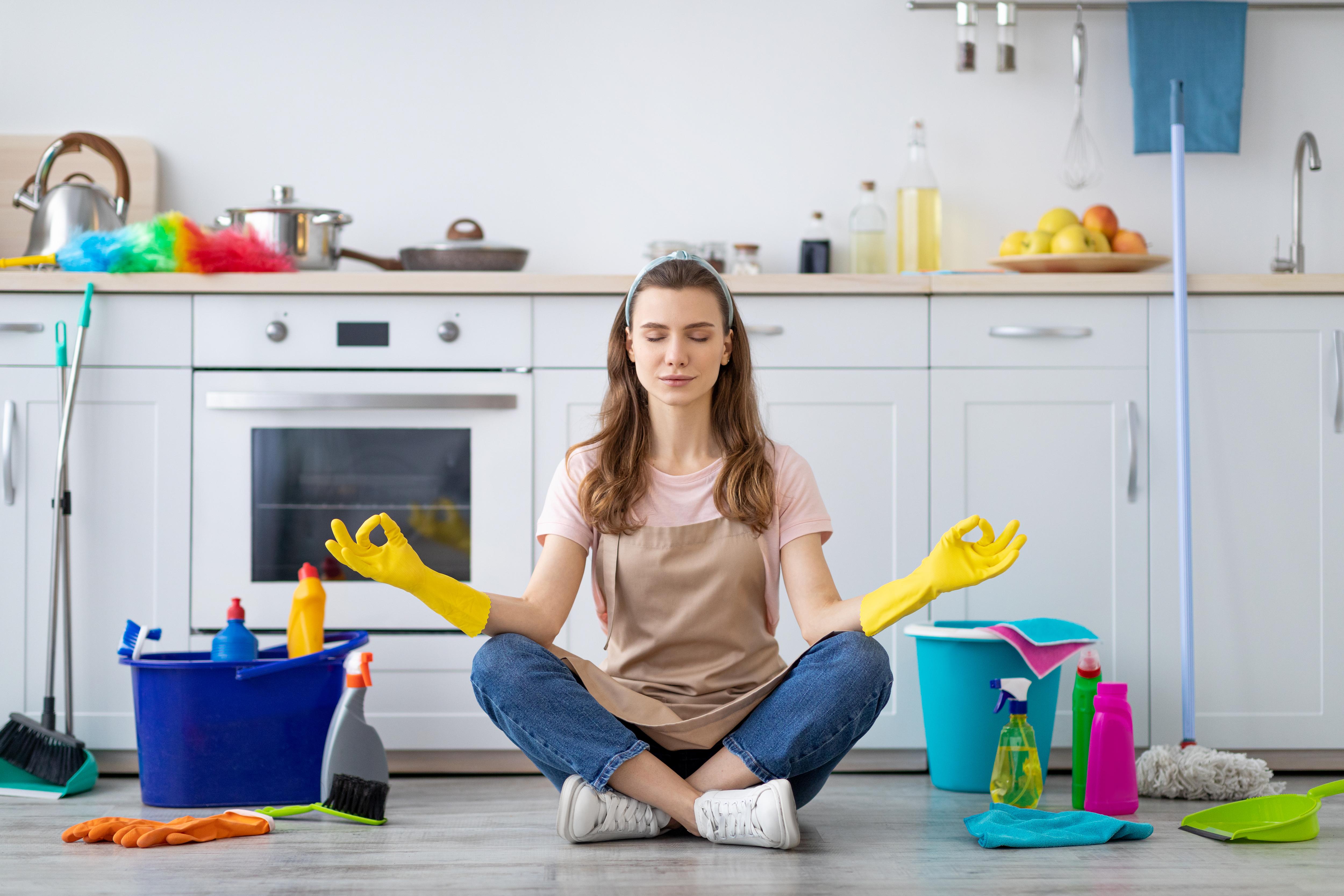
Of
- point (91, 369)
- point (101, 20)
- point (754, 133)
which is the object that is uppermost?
point (101, 20)

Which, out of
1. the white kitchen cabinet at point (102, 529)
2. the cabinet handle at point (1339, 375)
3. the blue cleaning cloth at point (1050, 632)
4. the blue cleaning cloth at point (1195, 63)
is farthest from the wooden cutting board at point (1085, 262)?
the white kitchen cabinet at point (102, 529)

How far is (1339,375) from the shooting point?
2.20 m

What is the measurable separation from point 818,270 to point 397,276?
955 millimetres

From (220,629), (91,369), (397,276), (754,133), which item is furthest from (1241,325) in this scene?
(91,369)

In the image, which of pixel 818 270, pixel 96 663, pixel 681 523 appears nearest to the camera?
pixel 681 523

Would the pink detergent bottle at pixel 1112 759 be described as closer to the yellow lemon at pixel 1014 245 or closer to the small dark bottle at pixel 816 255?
the yellow lemon at pixel 1014 245

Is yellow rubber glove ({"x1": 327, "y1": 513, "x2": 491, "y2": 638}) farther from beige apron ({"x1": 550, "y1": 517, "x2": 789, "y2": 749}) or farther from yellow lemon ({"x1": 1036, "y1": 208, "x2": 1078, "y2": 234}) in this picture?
yellow lemon ({"x1": 1036, "y1": 208, "x2": 1078, "y2": 234})

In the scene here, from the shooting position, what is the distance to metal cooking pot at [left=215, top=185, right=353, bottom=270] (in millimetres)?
2285

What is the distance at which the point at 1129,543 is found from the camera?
2197 mm

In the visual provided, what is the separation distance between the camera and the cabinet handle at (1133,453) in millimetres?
2193

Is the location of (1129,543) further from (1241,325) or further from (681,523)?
(681,523)

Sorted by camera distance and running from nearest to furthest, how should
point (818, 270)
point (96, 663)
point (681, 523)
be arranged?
point (681, 523), point (96, 663), point (818, 270)

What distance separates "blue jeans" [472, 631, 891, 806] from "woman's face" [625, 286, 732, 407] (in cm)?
41

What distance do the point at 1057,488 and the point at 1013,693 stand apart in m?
0.50
